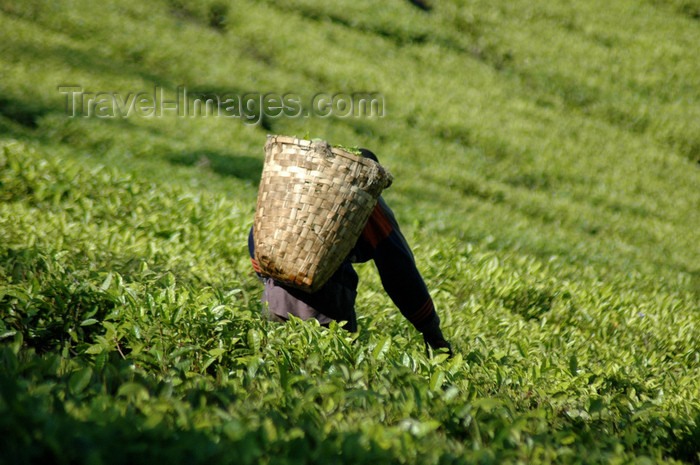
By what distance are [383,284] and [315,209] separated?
674 millimetres

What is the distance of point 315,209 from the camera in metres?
2.31

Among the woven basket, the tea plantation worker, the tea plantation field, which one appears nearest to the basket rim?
the woven basket

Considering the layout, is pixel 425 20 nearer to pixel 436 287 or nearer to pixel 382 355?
pixel 436 287

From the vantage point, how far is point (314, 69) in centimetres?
1625

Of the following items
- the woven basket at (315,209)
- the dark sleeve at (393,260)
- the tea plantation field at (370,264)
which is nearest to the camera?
the tea plantation field at (370,264)

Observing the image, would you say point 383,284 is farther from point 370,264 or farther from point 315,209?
point 370,264

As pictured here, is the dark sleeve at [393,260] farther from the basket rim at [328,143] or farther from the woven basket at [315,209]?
the basket rim at [328,143]

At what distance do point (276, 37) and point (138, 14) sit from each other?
4.59m

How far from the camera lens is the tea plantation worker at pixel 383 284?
263cm

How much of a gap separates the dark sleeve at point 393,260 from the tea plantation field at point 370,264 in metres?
0.26

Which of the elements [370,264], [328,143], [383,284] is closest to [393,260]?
[383,284]

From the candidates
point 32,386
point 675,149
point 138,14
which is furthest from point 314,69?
point 32,386

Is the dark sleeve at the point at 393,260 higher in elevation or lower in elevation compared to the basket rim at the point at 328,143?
lower

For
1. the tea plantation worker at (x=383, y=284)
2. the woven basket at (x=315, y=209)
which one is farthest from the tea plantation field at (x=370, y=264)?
the woven basket at (x=315, y=209)
